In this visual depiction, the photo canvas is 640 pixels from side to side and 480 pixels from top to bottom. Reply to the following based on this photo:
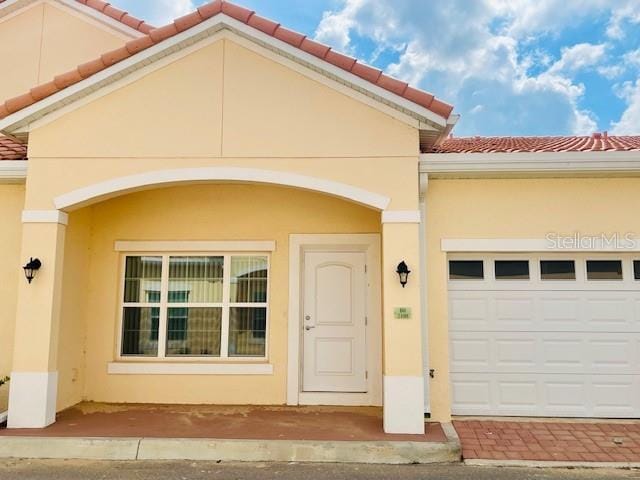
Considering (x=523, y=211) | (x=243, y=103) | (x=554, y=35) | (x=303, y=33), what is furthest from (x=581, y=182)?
(x=554, y=35)

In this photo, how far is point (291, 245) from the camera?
8211mm

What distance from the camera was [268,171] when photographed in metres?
6.82

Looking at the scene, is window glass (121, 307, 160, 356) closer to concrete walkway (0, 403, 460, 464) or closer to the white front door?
concrete walkway (0, 403, 460, 464)

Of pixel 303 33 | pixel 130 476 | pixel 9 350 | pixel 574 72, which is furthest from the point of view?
pixel 574 72

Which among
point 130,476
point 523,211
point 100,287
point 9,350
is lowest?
point 130,476

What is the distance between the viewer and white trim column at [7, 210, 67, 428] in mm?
6602

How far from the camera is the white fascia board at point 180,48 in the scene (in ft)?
22.0

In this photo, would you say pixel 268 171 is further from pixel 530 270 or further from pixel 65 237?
pixel 530 270

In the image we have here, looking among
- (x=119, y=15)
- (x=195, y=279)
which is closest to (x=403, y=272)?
(x=195, y=279)

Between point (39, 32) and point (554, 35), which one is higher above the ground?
point (554, 35)

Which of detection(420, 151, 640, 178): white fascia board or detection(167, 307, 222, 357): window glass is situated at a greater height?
detection(420, 151, 640, 178): white fascia board

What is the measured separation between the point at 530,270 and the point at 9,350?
27.1ft

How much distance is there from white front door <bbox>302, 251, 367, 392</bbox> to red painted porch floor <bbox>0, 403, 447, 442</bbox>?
0.53 meters

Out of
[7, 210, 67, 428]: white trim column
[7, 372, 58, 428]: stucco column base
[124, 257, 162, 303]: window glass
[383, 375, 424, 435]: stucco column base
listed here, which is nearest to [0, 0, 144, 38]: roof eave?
[124, 257, 162, 303]: window glass
